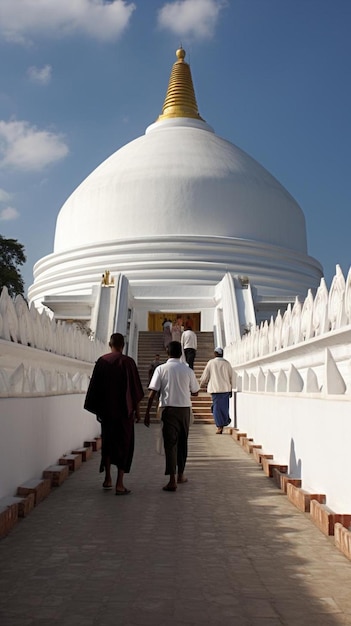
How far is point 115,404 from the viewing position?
7.46 m

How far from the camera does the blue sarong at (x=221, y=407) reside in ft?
43.3

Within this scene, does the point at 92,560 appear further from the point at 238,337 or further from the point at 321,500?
the point at 238,337

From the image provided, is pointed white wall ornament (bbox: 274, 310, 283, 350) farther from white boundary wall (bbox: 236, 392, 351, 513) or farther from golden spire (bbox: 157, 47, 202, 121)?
golden spire (bbox: 157, 47, 202, 121)

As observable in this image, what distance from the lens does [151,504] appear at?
658 cm

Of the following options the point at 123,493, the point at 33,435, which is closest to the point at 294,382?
the point at 123,493

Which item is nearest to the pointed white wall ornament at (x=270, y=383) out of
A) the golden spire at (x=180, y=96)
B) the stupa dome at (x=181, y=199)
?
the stupa dome at (x=181, y=199)

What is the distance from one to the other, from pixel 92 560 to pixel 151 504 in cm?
206

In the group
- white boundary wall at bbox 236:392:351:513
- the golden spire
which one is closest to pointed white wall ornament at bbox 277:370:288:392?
white boundary wall at bbox 236:392:351:513

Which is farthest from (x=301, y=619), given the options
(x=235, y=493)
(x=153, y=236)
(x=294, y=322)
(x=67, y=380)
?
(x=153, y=236)

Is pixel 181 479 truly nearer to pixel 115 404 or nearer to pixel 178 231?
pixel 115 404

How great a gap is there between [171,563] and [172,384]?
342 cm

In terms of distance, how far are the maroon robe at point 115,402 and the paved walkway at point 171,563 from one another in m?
0.43

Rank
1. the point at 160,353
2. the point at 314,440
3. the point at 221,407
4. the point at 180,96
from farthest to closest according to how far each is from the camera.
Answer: the point at 180,96 → the point at 160,353 → the point at 221,407 → the point at 314,440

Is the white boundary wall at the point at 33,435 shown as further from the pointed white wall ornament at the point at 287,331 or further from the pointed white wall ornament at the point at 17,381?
the pointed white wall ornament at the point at 287,331
